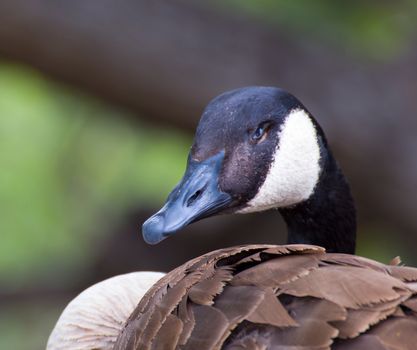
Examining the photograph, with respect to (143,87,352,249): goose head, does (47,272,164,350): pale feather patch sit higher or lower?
lower

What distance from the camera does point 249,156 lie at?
8.59 ft

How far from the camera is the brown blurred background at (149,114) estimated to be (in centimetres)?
511

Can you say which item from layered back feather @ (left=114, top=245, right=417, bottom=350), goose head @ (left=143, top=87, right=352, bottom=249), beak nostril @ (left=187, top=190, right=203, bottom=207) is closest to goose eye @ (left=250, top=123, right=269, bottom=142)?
goose head @ (left=143, top=87, right=352, bottom=249)

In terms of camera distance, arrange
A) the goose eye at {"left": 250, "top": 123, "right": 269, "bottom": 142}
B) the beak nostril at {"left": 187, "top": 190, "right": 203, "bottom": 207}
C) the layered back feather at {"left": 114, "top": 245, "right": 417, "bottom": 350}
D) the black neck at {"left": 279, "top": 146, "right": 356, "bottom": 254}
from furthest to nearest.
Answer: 1. the black neck at {"left": 279, "top": 146, "right": 356, "bottom": 254}
2. the goose eye at {"left": 250, "top": 123, "right": 269, "bottom": 142}
3. the beak nostril at {"left": 187, "top": 190, "right": 203, "bottom": 207}
4. the layered back feather at {"left": 114, "top": 245, "right": 417, "bottom": 350}

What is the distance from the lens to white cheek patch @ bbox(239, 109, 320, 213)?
8.76 feet

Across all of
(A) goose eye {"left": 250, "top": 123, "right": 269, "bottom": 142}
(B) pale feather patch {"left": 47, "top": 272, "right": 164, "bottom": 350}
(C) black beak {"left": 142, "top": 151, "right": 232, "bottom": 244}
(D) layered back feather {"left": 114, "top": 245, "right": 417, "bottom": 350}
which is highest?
(A) goose eye {"left": 250, "top": 123, "right": 269, "bottom": 142}

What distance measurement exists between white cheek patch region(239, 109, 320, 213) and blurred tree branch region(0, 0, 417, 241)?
7.68ft

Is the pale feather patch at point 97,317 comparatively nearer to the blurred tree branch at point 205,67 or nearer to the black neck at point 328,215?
the black neck at point 328,215

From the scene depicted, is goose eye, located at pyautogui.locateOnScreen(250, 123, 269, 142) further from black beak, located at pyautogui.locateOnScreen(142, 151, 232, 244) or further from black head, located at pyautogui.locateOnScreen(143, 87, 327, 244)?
black beak, located at pyautogui.locateOnScreen(142, 151, 232, 244)

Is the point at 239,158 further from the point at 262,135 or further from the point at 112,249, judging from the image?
the point at 112,249

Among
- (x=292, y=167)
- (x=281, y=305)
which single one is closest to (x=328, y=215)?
(x=292, y=167)

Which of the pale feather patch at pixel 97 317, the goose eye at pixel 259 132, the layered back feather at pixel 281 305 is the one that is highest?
the goose eye at pixel 259 132

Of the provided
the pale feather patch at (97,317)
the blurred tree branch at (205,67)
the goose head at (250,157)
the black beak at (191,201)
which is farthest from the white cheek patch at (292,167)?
the blurred tree branch at (205,67)

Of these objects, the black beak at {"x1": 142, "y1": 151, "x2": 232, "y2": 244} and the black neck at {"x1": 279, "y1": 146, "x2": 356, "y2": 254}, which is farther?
the black neck at {"x1": 279, "y1": 146, "x2": 356, "y2": 254}
